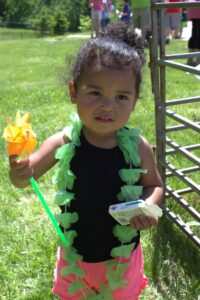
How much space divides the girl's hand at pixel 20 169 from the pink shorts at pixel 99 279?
45 cm

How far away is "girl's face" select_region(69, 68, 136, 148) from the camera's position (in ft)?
5.32

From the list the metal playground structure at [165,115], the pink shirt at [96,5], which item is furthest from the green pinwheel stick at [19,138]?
the pink shirt at [96,5]

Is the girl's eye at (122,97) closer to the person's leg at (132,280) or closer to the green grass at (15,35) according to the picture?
the person's leg at (132,280)

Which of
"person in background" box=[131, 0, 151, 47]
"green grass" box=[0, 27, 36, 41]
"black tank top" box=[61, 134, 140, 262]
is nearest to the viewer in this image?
"black tank top" box=[61, 134, 140, 262]

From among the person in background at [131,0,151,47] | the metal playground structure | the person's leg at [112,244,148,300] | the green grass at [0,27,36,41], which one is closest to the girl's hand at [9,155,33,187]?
the person's leg at [112,244,148,300]

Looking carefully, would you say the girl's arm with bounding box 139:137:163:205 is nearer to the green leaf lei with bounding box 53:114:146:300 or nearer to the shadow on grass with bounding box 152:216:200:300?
the green leaf lei with bounding box 53:114:146:300

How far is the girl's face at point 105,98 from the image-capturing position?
5.32 ft

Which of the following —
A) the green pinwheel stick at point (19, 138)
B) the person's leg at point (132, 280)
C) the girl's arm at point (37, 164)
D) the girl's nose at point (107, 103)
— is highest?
the girl's nose at point (107, 103)

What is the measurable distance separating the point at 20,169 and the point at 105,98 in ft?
1.29

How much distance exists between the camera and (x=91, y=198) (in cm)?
176

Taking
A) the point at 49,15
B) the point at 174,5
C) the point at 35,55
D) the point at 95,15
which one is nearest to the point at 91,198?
the point at 174,5

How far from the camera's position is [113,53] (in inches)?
65.3

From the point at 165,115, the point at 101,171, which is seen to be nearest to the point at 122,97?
the point at 101,171

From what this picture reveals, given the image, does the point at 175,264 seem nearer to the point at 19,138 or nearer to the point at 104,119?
the point at 104,119
